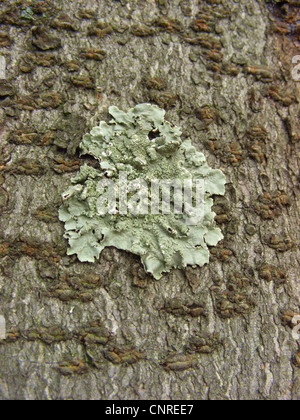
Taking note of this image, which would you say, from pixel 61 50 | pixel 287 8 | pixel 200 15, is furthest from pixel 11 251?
pixel 287 8

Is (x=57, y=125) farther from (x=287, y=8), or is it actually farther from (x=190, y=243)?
(x=287, y=8)

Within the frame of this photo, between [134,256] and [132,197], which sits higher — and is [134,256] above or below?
below

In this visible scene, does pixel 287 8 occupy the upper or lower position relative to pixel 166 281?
upper

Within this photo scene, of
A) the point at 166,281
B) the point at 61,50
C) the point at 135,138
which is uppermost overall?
the point at 61,50
